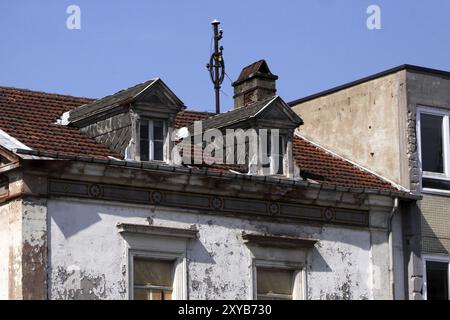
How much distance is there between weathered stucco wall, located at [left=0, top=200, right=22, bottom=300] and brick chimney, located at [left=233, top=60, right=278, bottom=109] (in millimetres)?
7969

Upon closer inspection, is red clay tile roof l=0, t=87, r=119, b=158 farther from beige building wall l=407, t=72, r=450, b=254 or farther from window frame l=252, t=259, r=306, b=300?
beige building wall l=407, t=72, r=450, b=254

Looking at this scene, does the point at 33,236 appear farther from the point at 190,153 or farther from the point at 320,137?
the point at 320,137

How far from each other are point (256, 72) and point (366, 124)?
105 inches

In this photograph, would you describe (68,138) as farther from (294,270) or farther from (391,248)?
(391,248)

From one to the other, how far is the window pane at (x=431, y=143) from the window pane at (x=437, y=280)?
6.57 ft

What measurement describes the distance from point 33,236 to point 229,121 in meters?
5.56

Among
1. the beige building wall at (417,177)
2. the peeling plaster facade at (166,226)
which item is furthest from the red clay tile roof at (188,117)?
the beige building wall at (417,177)

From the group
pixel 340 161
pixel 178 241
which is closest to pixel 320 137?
pixel 340 161

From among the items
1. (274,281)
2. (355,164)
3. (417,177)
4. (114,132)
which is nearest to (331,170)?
(355,164)

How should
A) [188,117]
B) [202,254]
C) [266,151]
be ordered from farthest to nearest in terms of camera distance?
[188,117] → [266,151] → [202,254]

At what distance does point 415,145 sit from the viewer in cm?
3136

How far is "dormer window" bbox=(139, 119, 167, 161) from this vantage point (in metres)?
28.4

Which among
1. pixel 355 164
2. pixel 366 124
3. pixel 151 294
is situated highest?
pixel 366 124

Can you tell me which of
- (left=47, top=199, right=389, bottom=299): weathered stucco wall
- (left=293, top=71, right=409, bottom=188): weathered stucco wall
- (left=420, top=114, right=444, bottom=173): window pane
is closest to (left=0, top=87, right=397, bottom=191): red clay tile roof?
(left=293, top=71, right=409, bottom=188): weathered stucco wall
